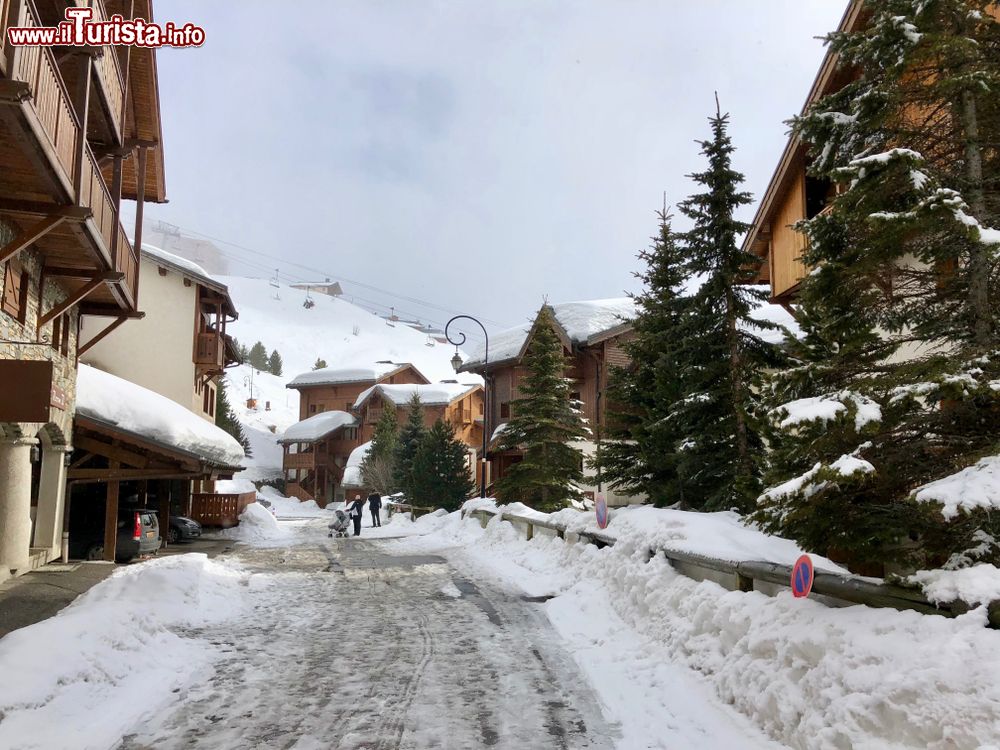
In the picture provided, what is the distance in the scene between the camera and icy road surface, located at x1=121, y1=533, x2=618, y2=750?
549 centimetres

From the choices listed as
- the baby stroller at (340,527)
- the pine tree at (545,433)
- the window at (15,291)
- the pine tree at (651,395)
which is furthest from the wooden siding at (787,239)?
the baby stroller at (340,527)

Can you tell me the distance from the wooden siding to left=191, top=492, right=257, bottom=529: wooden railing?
821 inches

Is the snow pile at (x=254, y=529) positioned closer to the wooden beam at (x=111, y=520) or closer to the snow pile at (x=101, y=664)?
the wooden beam at (x=111, y=520)

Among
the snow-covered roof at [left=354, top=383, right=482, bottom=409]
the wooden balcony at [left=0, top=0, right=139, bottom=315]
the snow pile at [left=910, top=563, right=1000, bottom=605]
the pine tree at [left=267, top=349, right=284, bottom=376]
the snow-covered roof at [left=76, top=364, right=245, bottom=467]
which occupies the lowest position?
the snow pile at [left=910, top=563, right=1000, bottom=605]

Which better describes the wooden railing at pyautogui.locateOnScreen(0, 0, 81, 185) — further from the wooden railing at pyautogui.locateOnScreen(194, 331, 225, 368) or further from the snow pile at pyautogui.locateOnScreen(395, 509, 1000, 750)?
the wooden railing at pyautogui.locateOnScreen(194, 331, 225, 368)

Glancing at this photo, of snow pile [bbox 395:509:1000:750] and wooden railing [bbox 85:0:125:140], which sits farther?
wooden railing [bbox 85:0:125:140]

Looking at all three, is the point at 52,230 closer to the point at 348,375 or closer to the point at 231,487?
the point at 231,487

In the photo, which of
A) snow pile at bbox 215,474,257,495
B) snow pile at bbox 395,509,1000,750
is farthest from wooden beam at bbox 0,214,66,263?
snow pile at bbox 215,474,257,495

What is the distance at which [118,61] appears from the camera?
14.4 metres

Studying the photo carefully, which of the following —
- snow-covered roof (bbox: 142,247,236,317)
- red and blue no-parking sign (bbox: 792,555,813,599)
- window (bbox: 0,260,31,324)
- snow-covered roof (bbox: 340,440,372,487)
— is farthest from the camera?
snow-covered roof (bbox: 340,440,372,487)

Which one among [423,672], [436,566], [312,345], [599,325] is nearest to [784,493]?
[423,672]

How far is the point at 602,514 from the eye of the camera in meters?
12.3

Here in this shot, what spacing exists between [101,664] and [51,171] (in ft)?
19.4

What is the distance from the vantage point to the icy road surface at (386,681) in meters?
5.49
